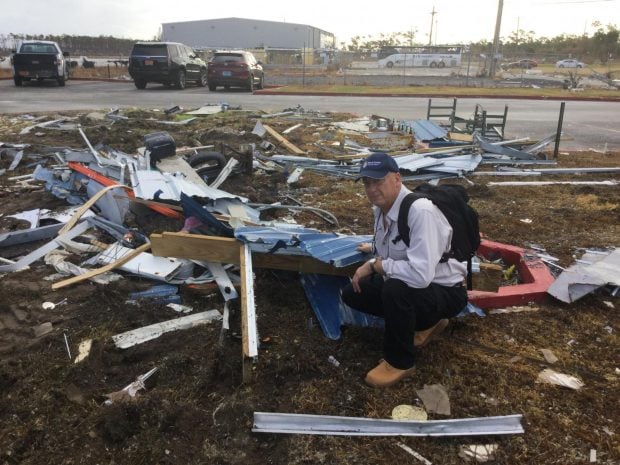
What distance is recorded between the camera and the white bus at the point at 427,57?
4006 cm

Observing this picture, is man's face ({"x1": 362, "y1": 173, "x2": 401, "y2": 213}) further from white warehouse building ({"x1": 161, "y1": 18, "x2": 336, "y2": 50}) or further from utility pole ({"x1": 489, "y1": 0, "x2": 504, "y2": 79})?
white warehouse building ({"x1": 161, "y1": 18, "x2": 336, "y2": 50})

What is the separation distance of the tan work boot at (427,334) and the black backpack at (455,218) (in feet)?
2.08

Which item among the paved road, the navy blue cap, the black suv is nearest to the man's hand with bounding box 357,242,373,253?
the navy blue cap

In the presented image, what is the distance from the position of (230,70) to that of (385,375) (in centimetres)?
2185

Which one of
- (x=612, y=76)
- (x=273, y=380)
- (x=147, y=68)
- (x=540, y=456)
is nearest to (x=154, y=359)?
(x=273, y=380)

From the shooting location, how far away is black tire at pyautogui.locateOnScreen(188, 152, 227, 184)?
24.6 ft

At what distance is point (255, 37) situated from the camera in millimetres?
79312

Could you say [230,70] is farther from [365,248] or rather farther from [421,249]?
[421,249]

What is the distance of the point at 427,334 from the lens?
349 cm

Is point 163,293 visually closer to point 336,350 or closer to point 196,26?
point 336,350

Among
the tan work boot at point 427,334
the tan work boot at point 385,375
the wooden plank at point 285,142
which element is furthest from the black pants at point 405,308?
the wooden plank at point 285,142

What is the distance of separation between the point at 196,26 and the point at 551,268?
86013 millimetres

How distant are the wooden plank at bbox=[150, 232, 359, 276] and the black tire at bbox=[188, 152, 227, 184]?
3.44m

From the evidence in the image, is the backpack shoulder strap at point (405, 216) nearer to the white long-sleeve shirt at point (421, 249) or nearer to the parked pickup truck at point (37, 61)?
the white long-sleeve shirt at point (421, 249)
